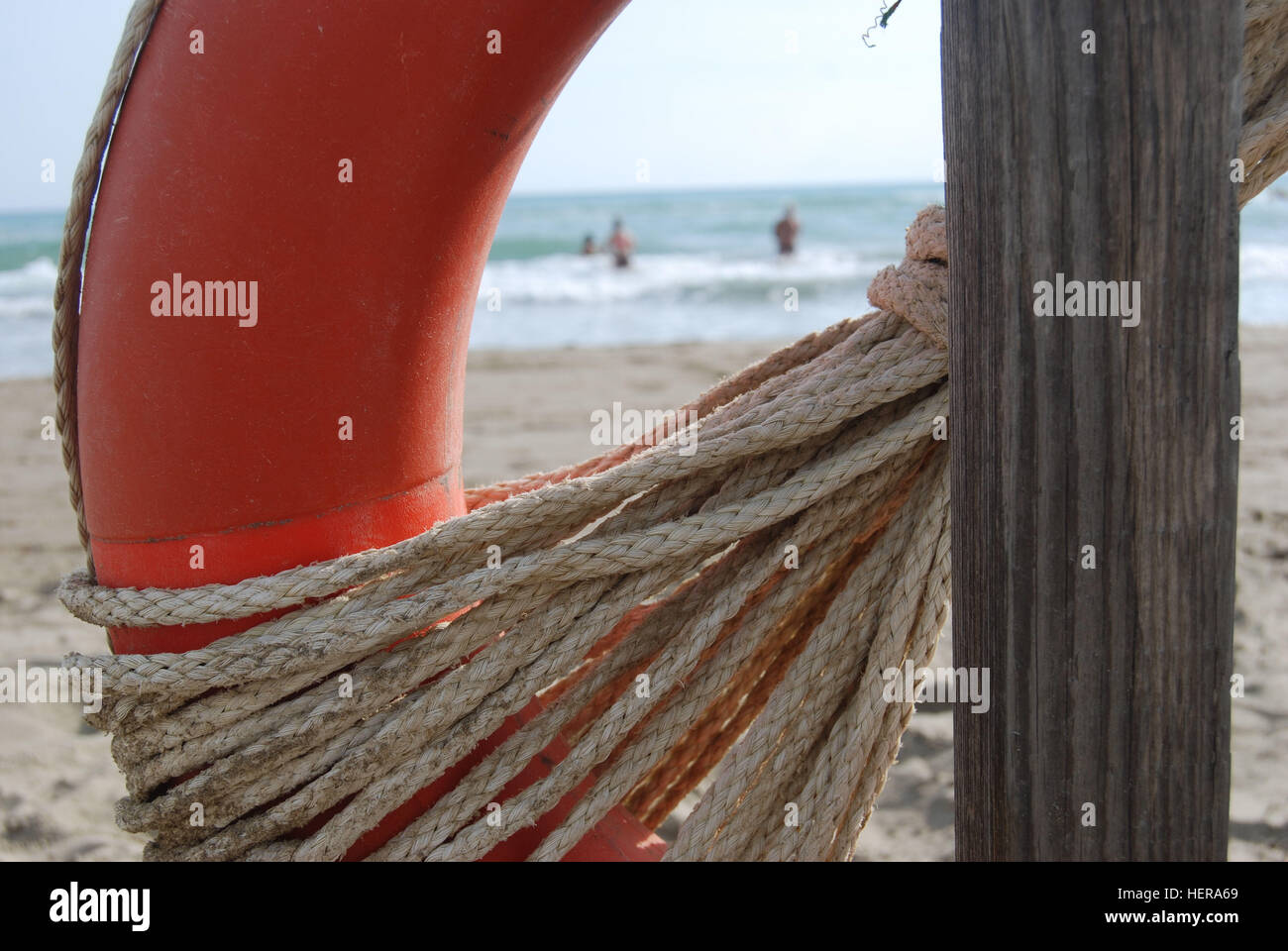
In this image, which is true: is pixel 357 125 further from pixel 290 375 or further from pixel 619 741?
pixel 619 741

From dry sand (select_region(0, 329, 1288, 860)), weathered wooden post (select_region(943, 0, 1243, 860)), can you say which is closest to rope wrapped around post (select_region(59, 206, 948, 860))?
weathered wooden post (select_region(943, 0, 1243, 860))

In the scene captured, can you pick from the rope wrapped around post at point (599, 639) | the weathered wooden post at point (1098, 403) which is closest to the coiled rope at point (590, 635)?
the rope wrapped around post at point (599, 639)

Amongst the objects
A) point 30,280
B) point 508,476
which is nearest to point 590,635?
point 508,476

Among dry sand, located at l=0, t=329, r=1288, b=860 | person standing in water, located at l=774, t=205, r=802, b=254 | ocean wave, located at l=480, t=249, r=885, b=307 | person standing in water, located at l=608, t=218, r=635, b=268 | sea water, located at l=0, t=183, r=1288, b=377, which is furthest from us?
person standing in water, located at l=774, t=205, r=802, b=254

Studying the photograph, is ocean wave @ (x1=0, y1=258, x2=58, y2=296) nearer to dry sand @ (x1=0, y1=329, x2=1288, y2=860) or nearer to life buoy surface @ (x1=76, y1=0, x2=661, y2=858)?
dry sand @ (x1=0, y1=329, x2=1288, y2=860)

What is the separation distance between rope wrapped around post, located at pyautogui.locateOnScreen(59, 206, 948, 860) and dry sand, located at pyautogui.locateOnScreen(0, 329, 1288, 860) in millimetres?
1135

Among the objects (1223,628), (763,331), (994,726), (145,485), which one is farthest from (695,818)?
(763,331)

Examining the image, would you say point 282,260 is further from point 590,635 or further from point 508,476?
point 508,476

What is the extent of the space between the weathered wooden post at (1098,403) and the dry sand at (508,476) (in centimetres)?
132

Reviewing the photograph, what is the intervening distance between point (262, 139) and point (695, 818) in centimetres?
76

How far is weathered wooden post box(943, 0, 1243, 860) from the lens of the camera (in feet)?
2.46

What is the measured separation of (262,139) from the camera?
95cm

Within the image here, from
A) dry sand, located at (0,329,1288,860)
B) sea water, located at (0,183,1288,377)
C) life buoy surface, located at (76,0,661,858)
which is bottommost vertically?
dry sand, located at (0,329,1288,860)

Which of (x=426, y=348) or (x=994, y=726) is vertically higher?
(x=426, y=348)
